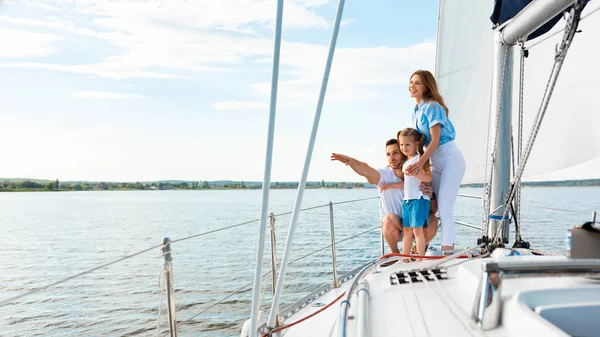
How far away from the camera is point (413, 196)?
270 cm

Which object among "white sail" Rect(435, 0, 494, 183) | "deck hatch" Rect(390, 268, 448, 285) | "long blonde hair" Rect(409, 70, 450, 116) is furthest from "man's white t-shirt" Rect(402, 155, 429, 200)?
Answer: "white sail" Rect(435, 0, 494, 183)

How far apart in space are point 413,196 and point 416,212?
3.6 inches

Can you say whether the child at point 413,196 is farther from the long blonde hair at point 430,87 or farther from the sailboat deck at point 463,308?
the sailboat deck at point 463,308

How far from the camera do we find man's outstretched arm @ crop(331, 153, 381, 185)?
2.65 m

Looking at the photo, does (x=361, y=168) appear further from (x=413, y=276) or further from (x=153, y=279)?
(x=153, y=279)

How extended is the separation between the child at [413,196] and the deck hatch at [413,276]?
0.64 meters

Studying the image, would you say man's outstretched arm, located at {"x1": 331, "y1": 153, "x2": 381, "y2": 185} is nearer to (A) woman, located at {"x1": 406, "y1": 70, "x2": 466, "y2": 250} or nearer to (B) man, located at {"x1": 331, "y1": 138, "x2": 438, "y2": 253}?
(B) man, located at {"x1": 331, "y1": 138, "x2": 438, "y2": 253}

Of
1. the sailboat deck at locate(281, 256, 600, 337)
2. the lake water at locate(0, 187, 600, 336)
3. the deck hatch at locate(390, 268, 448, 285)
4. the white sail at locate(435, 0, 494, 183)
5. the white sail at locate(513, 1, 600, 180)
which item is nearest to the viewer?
the sailboat deck at locate(281, 256, 600, 337)

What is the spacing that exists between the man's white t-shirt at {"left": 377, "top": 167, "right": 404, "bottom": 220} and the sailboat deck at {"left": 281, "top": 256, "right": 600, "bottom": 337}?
861mm

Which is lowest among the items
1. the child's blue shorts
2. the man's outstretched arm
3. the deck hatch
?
the deck hatch

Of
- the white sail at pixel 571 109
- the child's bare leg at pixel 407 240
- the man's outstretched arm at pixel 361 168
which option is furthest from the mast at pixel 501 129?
the man's outstretched arm at pixel 361 168

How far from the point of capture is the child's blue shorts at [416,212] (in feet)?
8.77

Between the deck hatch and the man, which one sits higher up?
the man

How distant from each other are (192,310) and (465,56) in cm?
492
